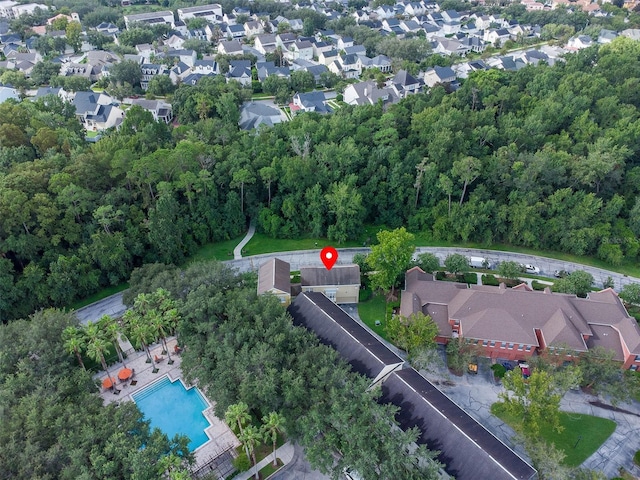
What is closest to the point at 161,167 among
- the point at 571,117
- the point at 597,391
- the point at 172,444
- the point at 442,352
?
the point at 172,444

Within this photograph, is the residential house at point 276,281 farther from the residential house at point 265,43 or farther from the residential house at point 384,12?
the residential house at point 384,12

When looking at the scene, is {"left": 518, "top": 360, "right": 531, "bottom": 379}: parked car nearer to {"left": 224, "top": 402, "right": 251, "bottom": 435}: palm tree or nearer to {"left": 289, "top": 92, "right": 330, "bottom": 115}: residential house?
{"left": 224, "top": 402, "right": 251, "bottom": 435}: palm tree

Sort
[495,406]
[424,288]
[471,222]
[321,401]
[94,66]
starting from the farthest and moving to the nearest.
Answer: [94,66] → [471,222] → [424,288] → [495,406] → [321,401]

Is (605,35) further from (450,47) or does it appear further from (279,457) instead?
(279,457)

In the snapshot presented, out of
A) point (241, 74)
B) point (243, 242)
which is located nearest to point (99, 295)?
point (243, 242)

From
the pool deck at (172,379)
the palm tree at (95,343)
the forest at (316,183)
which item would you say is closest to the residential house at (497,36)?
the forest at (316,183)

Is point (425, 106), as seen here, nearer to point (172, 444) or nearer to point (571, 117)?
point (571, 117)

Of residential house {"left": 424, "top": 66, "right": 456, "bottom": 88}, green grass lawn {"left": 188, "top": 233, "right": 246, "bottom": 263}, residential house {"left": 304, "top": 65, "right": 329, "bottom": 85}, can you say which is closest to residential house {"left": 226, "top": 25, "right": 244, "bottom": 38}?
residential house {"left": 304, "top": 65, "right": 329, "bottom": 85}
